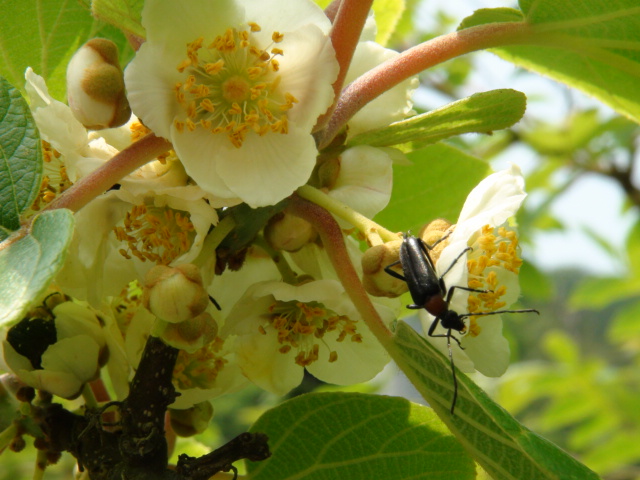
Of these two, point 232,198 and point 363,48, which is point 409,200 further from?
point 232,198

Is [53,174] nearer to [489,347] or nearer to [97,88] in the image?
[97,88]

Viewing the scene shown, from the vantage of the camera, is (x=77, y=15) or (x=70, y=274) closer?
(x=70, y=274)

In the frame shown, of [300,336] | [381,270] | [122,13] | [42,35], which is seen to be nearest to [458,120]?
[381,270]

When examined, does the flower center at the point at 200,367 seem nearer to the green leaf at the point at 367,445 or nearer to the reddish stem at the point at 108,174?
the green leaf at the point at 367,445

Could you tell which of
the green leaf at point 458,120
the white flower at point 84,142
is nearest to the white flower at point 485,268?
the green leaf at point 458,120

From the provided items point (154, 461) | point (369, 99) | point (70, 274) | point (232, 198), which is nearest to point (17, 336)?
point (70, 274)

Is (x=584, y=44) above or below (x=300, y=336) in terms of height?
above
